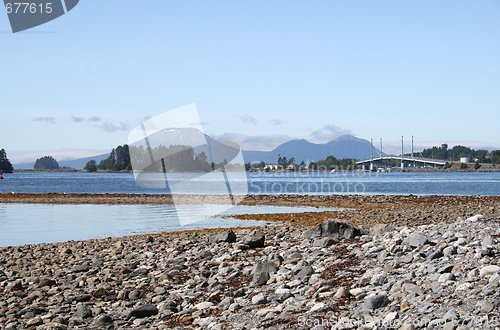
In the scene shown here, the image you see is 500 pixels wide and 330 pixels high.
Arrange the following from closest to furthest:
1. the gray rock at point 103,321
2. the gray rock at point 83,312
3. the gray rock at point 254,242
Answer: the gray rock at point 103,321
the gray rock at point 83,312
the gray rock at point 254,242

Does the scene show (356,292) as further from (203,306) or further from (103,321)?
(103,321)

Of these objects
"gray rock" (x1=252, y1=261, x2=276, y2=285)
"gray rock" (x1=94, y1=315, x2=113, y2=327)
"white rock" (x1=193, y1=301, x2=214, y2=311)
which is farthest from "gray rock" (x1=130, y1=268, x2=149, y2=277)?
"white rock" (x1=193, y1=301, x2=214, y2=311)

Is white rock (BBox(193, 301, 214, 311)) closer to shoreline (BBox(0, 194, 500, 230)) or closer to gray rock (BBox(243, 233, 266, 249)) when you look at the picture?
gray rock (BBox(243, 233, 266, 249))

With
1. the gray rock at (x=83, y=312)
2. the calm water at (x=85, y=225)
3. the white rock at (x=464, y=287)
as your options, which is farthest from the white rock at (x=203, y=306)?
the calm water at (x=85, y=225)

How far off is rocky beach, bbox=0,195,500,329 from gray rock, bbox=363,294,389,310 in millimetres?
15

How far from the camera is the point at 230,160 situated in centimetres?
4391

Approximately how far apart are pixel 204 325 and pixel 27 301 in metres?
4.99

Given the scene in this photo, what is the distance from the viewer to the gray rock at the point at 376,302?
397 inches

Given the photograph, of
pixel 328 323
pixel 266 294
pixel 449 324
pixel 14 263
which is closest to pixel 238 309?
pixel 266 294

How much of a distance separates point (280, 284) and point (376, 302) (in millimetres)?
3056

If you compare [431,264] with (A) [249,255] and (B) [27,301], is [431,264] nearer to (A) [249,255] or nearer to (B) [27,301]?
(A) [249,255]

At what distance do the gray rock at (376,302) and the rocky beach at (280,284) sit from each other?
0.05 ft

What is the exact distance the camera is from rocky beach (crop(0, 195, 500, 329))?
9.85 m

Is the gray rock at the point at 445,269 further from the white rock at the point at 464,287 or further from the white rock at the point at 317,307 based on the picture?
the white rock at the point at 317,307
